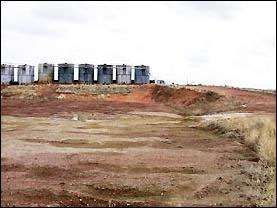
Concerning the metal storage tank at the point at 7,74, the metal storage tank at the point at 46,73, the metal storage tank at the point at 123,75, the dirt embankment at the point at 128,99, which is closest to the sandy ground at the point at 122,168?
the dirt embankment at the point at 128,99

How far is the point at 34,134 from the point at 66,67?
2683 cm

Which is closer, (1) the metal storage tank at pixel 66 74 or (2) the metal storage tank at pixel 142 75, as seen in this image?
(1) the metal storage tank at pixel 66 74

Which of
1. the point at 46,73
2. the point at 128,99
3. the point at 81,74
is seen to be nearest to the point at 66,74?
the point at 81,74

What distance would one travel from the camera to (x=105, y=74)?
159ft

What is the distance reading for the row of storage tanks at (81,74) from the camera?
47.1 m

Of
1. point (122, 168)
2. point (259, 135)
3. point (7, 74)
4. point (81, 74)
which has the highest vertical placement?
point (81, 74)

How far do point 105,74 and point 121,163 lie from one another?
110 ft

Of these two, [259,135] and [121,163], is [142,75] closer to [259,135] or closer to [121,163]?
[259,135]

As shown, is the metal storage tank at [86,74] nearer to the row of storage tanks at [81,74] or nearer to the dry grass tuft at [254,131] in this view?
the row of storage tanks at [81,74]

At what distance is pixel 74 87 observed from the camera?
41406 mm

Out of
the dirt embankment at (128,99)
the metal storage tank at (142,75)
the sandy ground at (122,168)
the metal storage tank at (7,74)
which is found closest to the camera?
the sandy ground at (122,168)

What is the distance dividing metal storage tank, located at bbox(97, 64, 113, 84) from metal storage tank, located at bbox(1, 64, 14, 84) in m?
7.14

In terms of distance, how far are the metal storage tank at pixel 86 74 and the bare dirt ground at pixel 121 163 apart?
62.9ft

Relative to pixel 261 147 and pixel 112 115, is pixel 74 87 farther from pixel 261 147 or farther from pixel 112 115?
pixel 261 147
